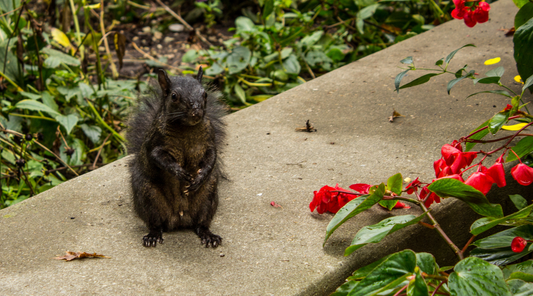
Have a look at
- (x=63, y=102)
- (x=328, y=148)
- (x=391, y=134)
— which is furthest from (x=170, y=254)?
(x=63, y=102)

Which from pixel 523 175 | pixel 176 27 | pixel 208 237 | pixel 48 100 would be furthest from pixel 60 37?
pixel 523 175

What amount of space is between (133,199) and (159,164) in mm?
359

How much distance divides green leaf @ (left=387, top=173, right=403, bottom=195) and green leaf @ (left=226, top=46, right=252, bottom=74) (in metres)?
2.55

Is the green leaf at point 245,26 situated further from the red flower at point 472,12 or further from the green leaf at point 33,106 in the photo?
the red flower at point 472,12

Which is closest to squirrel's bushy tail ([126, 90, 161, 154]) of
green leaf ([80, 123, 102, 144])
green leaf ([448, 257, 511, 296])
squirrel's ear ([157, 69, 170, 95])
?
squirrel's ear ([157, 69, 170, 95])

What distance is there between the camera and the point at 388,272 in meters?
1.27

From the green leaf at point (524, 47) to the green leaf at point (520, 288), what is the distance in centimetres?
109

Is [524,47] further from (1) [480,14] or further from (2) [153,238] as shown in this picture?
(2) [153,238]

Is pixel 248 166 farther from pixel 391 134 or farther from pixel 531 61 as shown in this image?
pixel 531 61

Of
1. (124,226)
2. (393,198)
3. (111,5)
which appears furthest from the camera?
(111,5)

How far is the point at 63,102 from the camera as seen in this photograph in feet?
12.7

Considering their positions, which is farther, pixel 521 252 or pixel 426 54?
pixel 426 54

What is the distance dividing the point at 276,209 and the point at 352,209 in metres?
0.62

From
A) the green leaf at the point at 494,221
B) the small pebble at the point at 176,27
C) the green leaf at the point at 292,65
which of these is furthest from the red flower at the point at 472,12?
the small pebble at the point at 176,27
